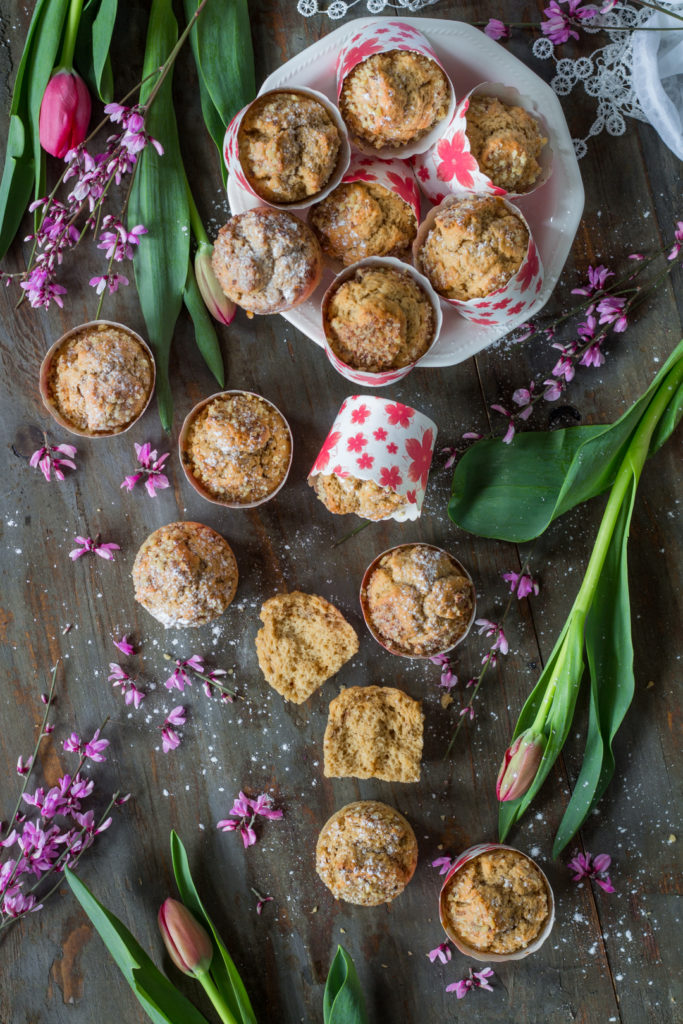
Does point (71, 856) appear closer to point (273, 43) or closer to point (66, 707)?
point (66, 707)

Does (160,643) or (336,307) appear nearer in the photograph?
(336,307)

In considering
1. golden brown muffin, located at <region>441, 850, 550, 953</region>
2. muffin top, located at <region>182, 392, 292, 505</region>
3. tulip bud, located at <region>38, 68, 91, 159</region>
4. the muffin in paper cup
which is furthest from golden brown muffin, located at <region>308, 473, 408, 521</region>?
tulip bud, located at <region>38, 68, 91, 159</region>

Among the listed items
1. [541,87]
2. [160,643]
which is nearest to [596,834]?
[160,643]

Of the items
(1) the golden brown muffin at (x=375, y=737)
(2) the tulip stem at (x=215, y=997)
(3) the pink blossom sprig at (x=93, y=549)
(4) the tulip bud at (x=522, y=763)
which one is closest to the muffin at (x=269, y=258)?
(3) the pink blossom sprig at (x=93, y=549)

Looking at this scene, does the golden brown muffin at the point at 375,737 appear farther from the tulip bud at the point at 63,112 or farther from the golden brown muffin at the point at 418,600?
the tulip bud at the point at 63,112

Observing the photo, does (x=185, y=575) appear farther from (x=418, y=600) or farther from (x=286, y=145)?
(x=286, y=145)

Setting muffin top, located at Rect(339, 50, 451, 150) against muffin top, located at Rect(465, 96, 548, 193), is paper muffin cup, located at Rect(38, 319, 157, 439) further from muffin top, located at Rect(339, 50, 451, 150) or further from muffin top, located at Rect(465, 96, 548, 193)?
muffin top, located at Rect(465, 96, 548, 193)

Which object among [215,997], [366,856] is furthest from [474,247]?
[215,997]
